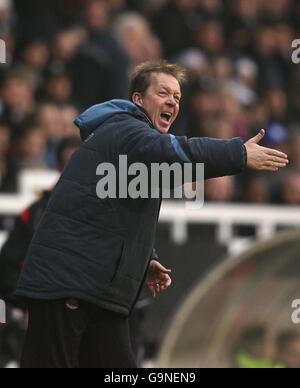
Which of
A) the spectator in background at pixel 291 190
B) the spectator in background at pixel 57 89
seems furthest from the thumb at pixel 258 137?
the spectator in background at pixel 291 190

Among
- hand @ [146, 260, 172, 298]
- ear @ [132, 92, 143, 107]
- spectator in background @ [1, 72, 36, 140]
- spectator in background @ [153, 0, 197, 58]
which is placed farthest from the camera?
spectator in background @ [153, 0, 197, 58]

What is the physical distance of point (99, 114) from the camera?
20.4 feet

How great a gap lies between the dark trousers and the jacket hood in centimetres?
82

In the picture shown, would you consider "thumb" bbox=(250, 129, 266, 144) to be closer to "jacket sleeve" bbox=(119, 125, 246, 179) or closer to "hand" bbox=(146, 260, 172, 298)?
"jacket sleeve" bbox=(119, 125, 246, 179)

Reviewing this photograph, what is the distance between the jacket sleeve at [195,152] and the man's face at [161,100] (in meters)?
0.37

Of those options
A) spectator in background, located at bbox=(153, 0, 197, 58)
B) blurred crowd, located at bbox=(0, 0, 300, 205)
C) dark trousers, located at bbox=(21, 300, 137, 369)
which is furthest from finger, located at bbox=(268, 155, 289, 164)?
spectator in background, located at bbox=(153, 0, 197, 58)

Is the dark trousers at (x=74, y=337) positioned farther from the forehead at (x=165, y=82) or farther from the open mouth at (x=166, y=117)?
the forehead at (x=165, y=82)

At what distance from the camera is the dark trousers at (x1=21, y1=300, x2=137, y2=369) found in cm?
603

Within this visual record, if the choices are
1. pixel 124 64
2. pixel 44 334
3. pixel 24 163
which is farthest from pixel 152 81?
pixel 124 64

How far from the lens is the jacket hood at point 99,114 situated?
6.19 meters

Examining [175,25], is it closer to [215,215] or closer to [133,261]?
[215,215]

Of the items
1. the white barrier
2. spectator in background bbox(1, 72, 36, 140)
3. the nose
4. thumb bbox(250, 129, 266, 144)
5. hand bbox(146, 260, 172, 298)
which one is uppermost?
spectator in background bbox(1, 72, 36, 140)
